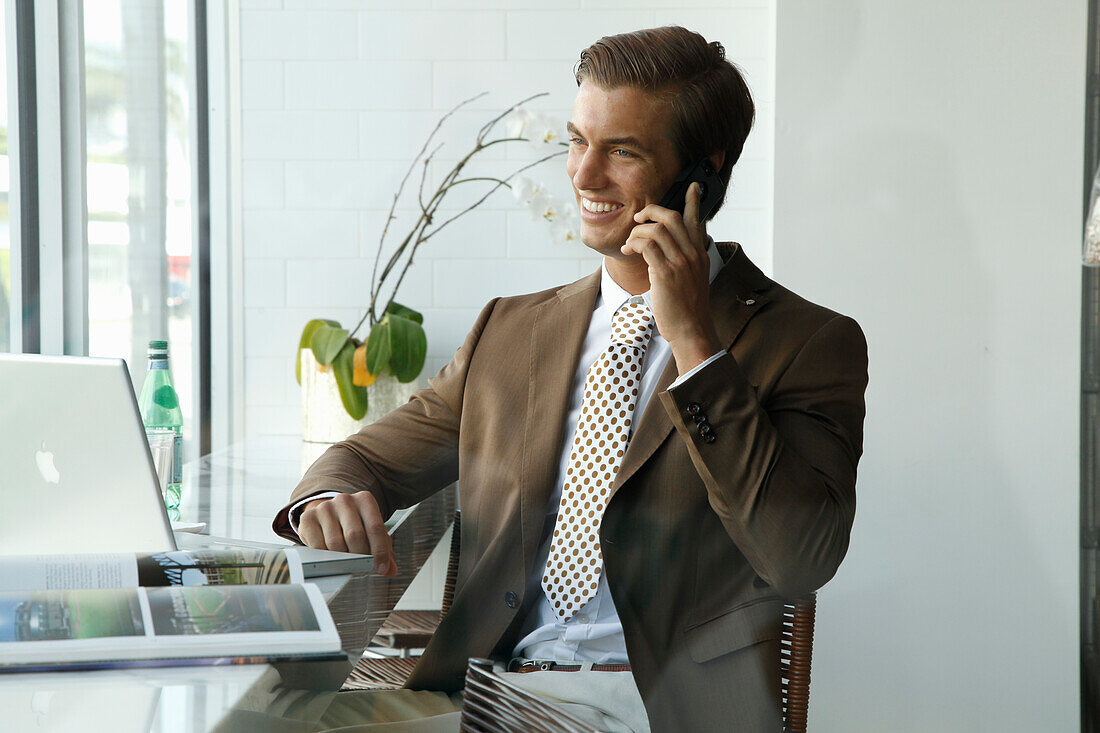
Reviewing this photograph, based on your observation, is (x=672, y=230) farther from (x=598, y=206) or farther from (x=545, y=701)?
(x=545, y=701)

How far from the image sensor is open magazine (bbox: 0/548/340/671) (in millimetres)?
572

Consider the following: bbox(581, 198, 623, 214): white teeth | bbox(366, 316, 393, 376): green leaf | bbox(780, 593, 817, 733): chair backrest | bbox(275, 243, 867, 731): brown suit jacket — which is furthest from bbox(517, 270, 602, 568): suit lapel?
bbox(366, 316, 393, 376): green leaf

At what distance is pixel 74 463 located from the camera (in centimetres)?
77

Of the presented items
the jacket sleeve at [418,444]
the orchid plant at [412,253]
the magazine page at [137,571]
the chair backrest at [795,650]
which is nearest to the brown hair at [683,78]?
the jacket sleeve at [418,444]

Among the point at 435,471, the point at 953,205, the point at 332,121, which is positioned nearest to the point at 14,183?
the point at 332,121

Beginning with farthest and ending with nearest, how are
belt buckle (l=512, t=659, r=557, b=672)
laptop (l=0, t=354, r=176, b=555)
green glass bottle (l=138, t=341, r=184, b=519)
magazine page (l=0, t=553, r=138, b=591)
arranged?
green glass bottle (l=138, t=341, r=184, b=519), belt buckle (l=512, t=659, r=557, b=672), laptop (l=0, t=354, r=176, b=555), magazine page (l=0, t=553, r=138, b=591)

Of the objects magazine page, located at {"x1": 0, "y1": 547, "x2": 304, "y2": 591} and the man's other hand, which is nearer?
magazine page, located at {"x1": 0, "y1": 547, "x2": 304, "y2": 591}

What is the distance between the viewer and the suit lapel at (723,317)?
954mm

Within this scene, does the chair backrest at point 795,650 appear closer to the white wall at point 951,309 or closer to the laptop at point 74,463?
the laptop at point 74,463

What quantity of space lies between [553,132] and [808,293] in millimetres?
550

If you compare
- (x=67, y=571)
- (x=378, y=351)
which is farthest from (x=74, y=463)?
(x=378, y=351)

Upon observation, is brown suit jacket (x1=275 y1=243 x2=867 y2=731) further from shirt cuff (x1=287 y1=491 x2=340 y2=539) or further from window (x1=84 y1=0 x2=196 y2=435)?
window (x1=84 y1=0 x2=196 y2=435)

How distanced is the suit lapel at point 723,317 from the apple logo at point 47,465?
48cm

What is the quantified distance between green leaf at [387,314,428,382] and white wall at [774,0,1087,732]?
64 centimetres
